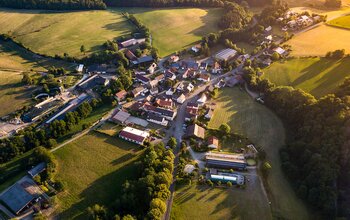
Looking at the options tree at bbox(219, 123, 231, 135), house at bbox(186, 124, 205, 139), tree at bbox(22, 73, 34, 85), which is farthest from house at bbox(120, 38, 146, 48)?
tree at bbox(219, 123, 231, 135)

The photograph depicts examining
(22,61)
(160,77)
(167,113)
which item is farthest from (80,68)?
(167,113)

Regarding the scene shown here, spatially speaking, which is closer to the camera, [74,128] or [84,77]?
[74,128]

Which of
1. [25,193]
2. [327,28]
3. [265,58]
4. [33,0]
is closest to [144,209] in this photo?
[25,193]

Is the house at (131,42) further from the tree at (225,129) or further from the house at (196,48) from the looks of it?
the tree at (225,129)

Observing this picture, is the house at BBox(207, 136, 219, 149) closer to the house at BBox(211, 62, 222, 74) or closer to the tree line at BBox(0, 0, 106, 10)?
the house at BBox(211, 62, 222, 74)

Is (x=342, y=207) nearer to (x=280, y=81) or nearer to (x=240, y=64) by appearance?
(x=280, y=81)

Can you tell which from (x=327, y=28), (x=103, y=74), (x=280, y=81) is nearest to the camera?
(x=280, y=81)
